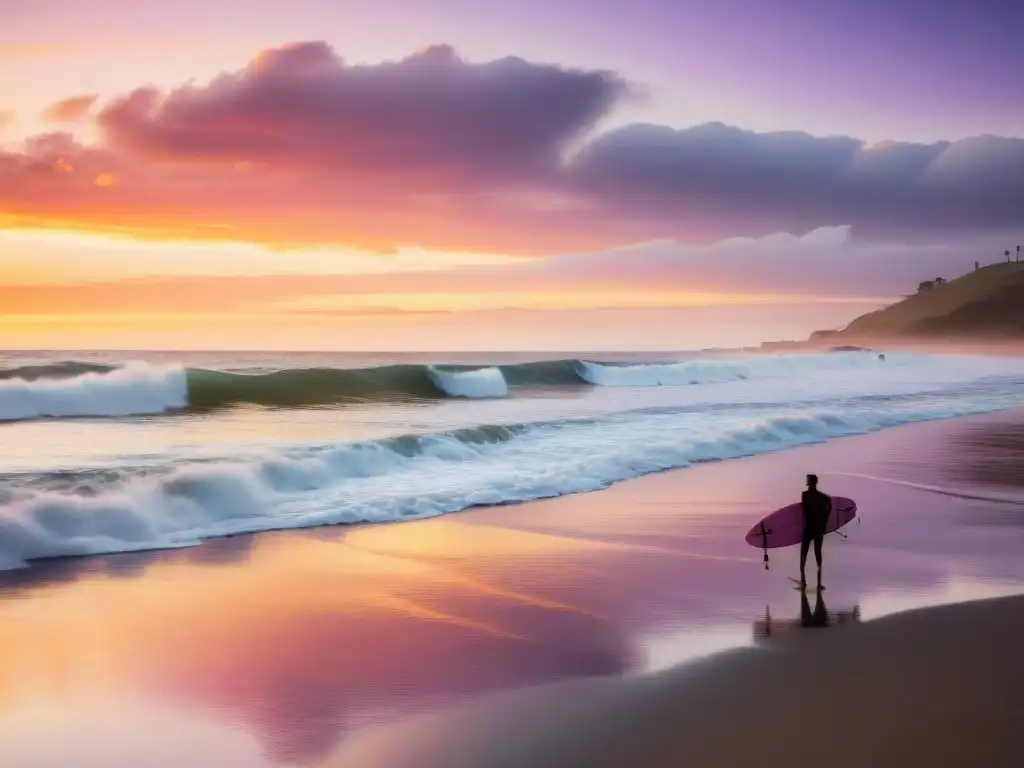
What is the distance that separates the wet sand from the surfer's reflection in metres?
0.04

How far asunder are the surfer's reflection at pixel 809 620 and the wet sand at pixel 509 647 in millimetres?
39

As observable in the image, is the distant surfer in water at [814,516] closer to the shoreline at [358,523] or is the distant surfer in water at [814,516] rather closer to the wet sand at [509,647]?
the wet sand at [509,647]

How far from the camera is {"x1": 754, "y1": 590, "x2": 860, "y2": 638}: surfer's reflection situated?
306 inches

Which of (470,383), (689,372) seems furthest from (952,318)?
(470,383)

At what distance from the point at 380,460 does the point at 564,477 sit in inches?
126

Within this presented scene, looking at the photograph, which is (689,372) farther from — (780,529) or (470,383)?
(780,529)

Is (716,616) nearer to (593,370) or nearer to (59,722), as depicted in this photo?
(59,722)

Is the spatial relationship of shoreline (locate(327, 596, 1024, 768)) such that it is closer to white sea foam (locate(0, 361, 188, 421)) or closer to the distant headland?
white sea foam (locate(0, 361, 188, 421))

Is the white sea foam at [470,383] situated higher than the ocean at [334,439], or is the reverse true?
the white sea foam at [470,383]

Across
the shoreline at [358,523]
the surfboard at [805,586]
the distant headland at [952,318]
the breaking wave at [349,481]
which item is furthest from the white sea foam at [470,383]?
the distant headland at [952,318]

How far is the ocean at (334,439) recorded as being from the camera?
12.3 meters

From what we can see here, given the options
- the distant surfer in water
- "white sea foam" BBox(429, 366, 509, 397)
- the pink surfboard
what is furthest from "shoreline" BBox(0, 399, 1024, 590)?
"white sea foam" BBox(429, 366, 509, 397)

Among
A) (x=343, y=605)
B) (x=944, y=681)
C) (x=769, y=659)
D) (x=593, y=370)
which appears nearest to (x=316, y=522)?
(x=343, y=605)

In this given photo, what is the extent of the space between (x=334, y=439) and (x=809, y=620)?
13.1 meters
